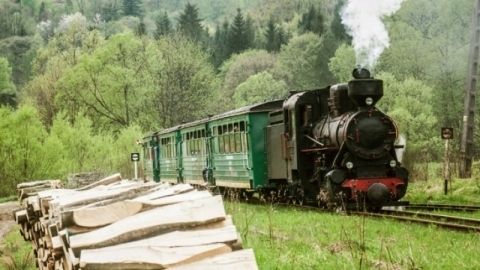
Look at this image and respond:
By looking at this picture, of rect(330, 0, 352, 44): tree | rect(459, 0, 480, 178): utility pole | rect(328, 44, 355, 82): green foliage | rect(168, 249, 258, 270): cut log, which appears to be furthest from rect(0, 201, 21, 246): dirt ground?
rect(330, 0, 352, 44): tree

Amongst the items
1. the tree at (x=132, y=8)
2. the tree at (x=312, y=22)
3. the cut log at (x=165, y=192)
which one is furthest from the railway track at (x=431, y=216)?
the tree at (x=132, y=8)

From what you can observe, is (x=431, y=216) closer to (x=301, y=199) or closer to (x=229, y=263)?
(x=301, y=199)

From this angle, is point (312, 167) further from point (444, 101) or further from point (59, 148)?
point (444, 101)

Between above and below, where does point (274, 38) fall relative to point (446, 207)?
above

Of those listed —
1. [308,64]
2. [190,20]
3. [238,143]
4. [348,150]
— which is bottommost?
[348,150]

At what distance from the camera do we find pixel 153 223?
5.42 m

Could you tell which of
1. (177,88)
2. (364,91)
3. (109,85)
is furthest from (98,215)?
(177,88)

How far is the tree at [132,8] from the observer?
14250 centimetres

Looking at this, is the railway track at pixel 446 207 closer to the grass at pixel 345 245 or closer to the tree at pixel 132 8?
the grass at pixel 345 245

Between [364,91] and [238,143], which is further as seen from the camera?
[238,143]

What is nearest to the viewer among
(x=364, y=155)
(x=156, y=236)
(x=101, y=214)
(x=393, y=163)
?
(x=156, y=236)

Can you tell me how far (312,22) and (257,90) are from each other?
64.1 feet

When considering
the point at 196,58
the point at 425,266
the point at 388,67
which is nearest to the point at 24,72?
the point at 196,58

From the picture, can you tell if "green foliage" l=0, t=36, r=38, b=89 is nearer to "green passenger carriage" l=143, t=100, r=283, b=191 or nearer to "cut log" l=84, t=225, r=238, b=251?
"green passenger carriage" l=143, t=100, r=283, b=191
